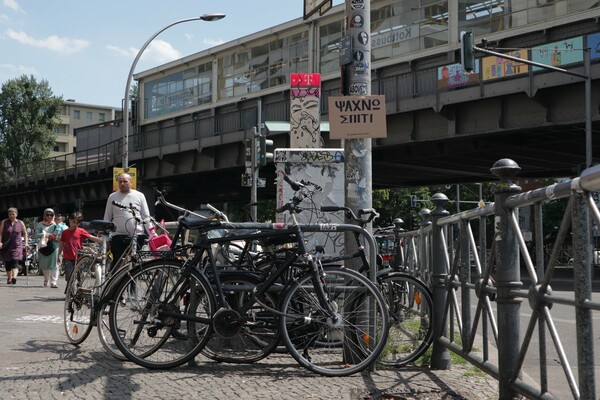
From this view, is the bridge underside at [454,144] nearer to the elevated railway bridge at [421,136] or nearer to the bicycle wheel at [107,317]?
the elevated railway bridge at [421,136]

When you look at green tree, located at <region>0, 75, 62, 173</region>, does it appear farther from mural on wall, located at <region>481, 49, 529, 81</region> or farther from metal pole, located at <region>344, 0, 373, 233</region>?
metal pole, located at <region>344, 0, 373, 233</region>

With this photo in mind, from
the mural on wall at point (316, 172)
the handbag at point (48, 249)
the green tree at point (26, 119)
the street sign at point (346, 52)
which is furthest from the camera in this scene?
the green tree at point (26, 119)

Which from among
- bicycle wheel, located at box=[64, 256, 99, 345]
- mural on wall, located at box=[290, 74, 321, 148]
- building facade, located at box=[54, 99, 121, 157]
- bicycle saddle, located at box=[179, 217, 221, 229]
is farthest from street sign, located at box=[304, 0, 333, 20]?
building facade, located at box=[54, 99, 121, 157]

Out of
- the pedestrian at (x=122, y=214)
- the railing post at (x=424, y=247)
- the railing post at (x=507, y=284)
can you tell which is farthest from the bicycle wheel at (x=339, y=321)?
the pedestrian at (x=122, y=214)

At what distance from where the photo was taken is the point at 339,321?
18.7ft

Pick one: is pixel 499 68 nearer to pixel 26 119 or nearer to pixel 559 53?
pixel 559 53

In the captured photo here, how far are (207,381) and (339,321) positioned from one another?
106 centimetres

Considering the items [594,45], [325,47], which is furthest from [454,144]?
[325,47]

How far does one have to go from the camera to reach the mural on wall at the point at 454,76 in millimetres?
27000

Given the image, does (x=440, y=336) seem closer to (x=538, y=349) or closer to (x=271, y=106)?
(x=538, y=349)

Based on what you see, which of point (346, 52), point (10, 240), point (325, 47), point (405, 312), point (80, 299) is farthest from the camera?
point (325, 47)

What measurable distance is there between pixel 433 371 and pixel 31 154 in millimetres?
81369

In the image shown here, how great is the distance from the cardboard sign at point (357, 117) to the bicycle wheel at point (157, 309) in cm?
174

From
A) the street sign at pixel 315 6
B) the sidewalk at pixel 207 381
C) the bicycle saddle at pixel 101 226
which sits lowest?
the sidewalk at pixel 207 381
